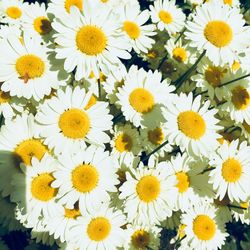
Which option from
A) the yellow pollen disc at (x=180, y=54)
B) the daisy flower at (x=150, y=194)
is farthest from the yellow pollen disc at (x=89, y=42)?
the yellow pollen disc at (x=180, y=54)

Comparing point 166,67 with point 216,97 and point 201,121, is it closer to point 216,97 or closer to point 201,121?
point 216,97

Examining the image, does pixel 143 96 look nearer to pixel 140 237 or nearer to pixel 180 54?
pixel 180 54

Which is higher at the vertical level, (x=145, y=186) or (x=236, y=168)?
(x=236, y=168)

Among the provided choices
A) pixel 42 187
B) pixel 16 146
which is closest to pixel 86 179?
pixel 42 187

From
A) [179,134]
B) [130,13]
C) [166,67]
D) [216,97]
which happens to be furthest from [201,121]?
[130,13]

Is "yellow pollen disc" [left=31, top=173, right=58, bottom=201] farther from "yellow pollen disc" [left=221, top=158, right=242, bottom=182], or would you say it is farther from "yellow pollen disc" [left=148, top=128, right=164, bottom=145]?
"yellow pollen disc" [left=221, top=158, right=242, bottom=182]

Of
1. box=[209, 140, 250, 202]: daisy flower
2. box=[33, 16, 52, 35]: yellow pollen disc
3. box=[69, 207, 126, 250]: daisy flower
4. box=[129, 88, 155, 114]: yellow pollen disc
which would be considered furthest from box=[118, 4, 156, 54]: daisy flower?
box=[69, 207, 126, 250]: daisy flower

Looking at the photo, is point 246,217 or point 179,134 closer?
point 179,134
